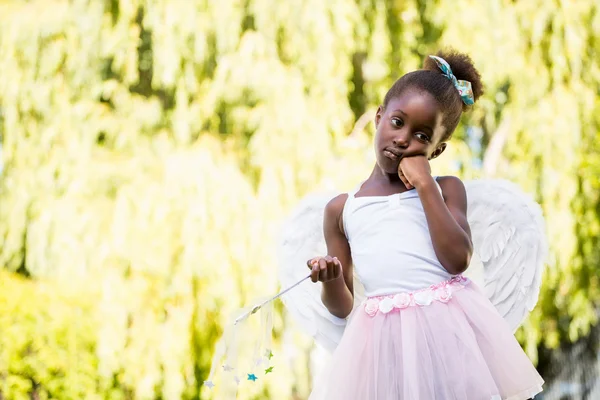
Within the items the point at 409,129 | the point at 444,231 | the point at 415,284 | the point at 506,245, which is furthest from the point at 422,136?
the point at 506,245

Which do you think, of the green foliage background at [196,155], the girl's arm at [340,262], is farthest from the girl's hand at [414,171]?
the green foliage background at [196,155]

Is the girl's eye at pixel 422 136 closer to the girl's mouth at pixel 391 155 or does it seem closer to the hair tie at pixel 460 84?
the girl's mouth at pixel 391 155

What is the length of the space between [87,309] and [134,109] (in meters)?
1.38

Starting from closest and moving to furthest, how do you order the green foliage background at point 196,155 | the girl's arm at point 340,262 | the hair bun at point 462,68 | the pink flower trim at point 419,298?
the pink flower trim at point 419,298 < the girl's arm at point 340,262 < the hair bun at point 462,68 < the green foliage background at point 196,155

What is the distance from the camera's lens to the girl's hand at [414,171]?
1.68m

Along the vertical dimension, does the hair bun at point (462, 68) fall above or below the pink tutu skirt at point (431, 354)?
above

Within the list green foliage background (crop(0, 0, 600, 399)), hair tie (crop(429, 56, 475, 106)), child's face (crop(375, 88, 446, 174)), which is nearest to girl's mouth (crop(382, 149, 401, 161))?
child's face (crop(375, 88, 446, 174))

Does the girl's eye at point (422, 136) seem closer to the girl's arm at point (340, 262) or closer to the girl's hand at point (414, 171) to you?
the girl's hand at point (414, 171)

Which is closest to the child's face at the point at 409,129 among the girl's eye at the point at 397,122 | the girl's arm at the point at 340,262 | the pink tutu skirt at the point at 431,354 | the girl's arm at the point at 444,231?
the girl's eye at the point at 397,122

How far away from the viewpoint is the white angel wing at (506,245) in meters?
2.01

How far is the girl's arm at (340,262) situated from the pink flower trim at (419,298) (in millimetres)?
117

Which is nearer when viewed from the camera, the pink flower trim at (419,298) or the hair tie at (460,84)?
the pink flower trim at (419,298)

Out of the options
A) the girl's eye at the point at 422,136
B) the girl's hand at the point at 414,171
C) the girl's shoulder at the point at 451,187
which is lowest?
the girl's shoulder at the point at 451,187

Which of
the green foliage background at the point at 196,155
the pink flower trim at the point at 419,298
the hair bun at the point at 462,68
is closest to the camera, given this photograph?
the pink flower trim at the point at 419,298
